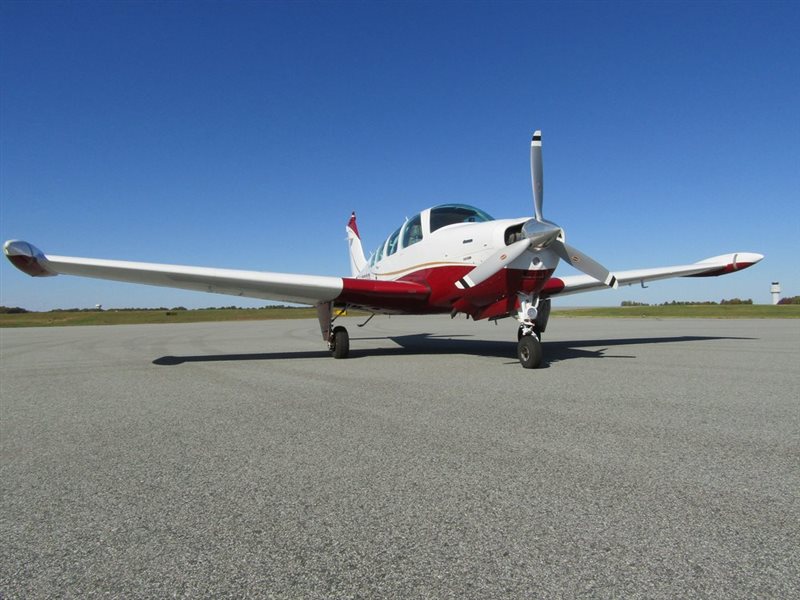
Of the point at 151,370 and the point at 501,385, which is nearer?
the point at 501,385

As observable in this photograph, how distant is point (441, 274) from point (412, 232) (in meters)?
1.78

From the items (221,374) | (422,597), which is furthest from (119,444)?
(221,374)

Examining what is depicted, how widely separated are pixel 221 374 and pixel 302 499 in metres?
5.85

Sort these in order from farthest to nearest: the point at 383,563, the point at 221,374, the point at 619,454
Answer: the point at 221,374
the point at 619,454
the point at 383,563

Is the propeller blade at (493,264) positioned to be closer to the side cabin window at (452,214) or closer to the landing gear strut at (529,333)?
the landing gear strut at (529,333)

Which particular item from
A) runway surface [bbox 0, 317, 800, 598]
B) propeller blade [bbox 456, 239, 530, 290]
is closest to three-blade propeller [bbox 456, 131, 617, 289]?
propeller blade [bbox 456, 239, 530, 290]

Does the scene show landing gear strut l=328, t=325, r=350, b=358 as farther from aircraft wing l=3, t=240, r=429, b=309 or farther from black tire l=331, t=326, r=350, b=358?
aircraft wing l=3, t=240, r=429, b=309

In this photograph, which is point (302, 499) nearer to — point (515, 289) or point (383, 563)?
point (383, 563)

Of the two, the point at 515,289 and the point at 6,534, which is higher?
the point at 515,289

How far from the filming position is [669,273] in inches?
545

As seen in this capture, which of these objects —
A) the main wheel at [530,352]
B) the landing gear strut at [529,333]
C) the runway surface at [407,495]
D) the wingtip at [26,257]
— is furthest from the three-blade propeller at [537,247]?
the wingtip at [26,257]

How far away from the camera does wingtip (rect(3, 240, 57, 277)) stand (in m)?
8.41

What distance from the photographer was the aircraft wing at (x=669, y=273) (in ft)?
41.0

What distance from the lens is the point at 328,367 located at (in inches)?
343
